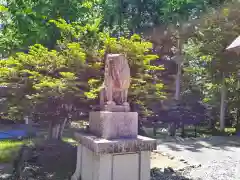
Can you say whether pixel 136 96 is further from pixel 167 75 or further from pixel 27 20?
pixel 167 75

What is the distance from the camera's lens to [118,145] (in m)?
4.69

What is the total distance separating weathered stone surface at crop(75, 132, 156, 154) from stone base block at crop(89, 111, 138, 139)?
0.18 m

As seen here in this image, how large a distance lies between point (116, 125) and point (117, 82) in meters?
0.90

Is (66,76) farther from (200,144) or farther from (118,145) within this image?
(200,144)

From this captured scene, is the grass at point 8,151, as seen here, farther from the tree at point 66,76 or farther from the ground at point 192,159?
the tree at point 66,76

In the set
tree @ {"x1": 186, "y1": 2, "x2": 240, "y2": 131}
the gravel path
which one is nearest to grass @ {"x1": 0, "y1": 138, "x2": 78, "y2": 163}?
the gravel path

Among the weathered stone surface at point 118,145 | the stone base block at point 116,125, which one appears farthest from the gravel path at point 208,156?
the stone base block at point 116,125

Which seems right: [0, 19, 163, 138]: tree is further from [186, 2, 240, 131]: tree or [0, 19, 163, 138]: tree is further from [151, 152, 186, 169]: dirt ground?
[186, 2, 240, 131]: tree

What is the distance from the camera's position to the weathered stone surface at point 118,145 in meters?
4.57

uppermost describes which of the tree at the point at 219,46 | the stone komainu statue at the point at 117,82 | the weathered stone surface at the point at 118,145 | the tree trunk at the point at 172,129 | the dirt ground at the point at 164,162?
the tree at the point at 219,46

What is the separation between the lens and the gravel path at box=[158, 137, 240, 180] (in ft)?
22.0

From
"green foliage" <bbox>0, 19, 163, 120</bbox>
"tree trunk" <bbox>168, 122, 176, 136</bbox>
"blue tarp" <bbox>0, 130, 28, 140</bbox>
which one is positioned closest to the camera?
"green foliage" <bbox>0, 19, 163, 120</bbox>

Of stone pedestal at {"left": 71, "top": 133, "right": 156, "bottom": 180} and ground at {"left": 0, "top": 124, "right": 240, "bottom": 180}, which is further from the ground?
stone pedestal at {"left": 71, "top": 133, "right": 156, "bottom": 180}

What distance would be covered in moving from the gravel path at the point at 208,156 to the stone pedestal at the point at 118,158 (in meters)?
1.69
